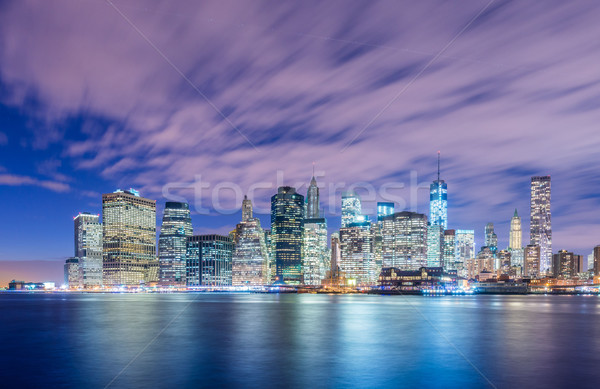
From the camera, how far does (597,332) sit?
7856 centimetres

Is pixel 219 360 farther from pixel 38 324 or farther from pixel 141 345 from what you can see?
pixel 38 324

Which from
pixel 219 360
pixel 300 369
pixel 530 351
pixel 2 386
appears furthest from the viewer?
pixel 530 351

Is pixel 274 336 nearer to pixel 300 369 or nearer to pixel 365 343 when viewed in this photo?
pixel 365 343

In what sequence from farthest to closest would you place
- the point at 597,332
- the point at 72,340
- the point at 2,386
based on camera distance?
the point at 597,332 → the point at 72,340 → the point at 2,386

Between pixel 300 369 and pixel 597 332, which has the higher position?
pixel 300 369

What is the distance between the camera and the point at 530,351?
186 ft

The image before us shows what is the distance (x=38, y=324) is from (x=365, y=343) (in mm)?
64510

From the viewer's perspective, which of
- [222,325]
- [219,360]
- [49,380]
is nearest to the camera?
[49,380]

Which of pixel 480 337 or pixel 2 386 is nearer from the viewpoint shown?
pixel 2 386

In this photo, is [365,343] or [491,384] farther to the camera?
[365,343]

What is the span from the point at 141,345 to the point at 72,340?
512 inches

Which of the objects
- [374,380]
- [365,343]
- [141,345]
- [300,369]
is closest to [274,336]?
[365,343]

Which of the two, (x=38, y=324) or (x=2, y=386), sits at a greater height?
(x=2, y=386)

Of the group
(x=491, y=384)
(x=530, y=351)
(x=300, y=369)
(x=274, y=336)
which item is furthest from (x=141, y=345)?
(x=530, y=351)
